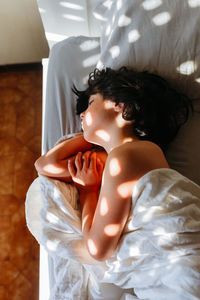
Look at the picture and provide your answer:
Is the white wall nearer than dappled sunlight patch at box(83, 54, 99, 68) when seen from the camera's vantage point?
No

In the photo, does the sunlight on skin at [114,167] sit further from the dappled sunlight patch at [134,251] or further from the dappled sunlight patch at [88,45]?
the dappled sunlight patch at [88,45]

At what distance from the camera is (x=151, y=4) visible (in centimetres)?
94

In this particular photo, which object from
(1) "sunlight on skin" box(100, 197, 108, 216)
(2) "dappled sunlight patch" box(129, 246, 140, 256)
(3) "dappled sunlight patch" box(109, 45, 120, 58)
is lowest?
(2) "dappled sunlight patch" box(129, 246, 140, 256)

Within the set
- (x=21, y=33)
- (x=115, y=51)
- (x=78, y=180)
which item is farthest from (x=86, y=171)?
(x=21, y=33)

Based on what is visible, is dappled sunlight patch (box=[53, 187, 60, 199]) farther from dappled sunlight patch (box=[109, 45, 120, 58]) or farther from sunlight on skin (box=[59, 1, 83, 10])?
Answer: sunlight on skin (box=[59, 1, 83, 10])

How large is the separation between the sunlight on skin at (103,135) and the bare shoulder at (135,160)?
4.6 inches

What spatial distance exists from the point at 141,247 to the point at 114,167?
21 centimetres

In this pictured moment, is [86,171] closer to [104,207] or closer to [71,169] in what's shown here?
[71,169]

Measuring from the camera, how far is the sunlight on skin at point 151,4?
93cm

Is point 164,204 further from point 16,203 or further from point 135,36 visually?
point 16,203

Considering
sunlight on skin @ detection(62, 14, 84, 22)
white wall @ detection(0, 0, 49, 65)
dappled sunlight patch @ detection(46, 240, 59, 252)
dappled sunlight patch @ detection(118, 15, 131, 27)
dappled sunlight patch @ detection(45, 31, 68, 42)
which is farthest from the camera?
white wall @ detection(0, 0, 49, 65)

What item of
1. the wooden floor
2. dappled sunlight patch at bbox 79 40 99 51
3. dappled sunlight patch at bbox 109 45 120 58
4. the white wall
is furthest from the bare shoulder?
the white wall

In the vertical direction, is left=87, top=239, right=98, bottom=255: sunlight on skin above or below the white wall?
below

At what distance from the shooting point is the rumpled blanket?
2.29 feet
